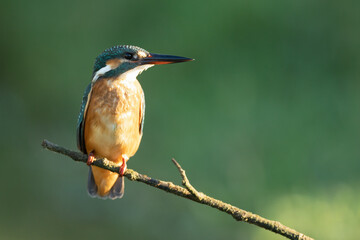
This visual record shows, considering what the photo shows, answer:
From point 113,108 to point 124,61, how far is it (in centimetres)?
23

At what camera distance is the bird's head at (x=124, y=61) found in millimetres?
2102

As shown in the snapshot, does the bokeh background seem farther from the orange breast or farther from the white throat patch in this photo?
the white throat patch

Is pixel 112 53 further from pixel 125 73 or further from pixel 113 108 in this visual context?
pixel 113 108

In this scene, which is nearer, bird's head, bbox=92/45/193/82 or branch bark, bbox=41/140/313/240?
branch bark, bbox=41/140/313/240

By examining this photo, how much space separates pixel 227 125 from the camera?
20.4 feet

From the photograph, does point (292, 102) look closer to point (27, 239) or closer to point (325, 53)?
point (325, 53)

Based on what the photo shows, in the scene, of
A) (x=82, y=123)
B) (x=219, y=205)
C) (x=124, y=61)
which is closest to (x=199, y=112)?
(x=82, y=123)

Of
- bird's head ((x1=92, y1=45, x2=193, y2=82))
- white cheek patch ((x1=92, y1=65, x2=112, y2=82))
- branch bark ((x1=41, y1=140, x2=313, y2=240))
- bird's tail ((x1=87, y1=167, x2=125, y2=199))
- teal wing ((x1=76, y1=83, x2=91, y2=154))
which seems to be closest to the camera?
branch bark ((x1=41, y1=140, x2=313, y2=240))

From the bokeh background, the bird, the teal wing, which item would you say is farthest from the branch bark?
the bokeh background

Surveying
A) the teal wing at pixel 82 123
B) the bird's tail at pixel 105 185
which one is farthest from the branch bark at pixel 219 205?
the bird's tail at pixel 105 185

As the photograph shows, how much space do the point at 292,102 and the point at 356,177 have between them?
1.21 m

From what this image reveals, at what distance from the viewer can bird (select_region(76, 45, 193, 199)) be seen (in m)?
2.17

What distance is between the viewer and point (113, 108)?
2303 mm

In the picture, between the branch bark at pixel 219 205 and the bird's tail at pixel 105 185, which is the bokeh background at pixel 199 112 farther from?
the branch bark at pixel 219 205
